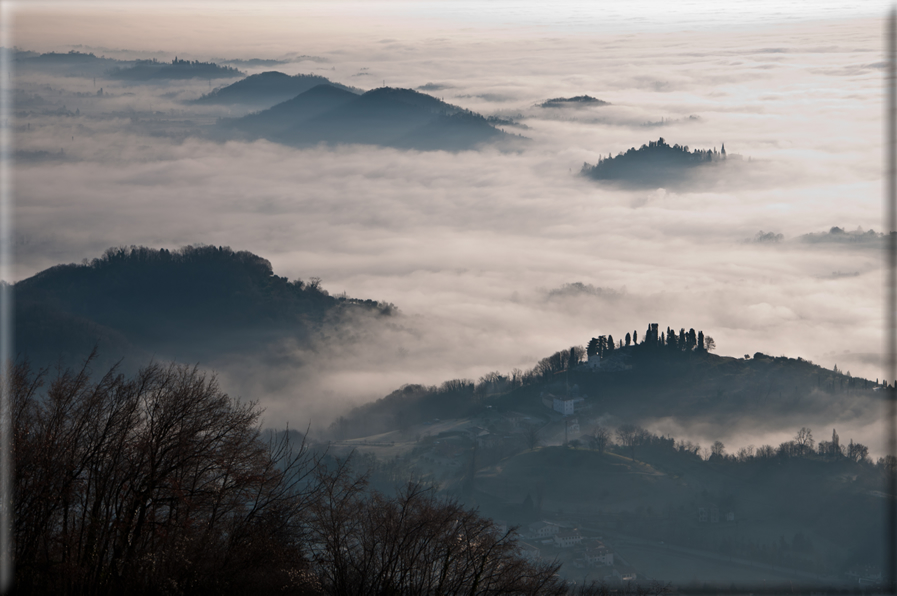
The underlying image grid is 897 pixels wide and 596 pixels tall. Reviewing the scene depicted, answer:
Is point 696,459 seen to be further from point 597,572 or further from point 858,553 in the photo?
point 597,572

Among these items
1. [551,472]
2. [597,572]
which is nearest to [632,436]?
[551,472]

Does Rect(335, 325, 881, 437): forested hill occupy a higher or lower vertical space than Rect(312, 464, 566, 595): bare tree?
A: higher

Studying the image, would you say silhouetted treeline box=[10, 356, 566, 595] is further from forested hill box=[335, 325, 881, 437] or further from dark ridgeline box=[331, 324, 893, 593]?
forested hill box=[335, 325, 881, 437]

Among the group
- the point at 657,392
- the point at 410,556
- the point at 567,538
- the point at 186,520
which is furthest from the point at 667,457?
the point at 186,520

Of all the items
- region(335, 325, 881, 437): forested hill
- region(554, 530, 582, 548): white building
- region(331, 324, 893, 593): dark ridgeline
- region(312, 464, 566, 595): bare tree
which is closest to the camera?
region(312, 464, 566, 595): bare tree

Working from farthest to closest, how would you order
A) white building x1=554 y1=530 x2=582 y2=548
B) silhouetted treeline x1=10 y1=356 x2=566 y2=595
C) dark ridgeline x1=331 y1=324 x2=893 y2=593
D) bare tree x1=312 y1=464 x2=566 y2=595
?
dark ridgeline x1=331 y1=324 x2=893 y2=593 → white building x1=554 y1=530 x2=582 y2=548 → bare tree x1=312 y1=464 x2=566 y2=595 → silhouetted treeline x1=10 y1=356 x2=566 y2=595

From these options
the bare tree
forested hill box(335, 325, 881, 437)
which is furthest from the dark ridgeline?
the bare tree
